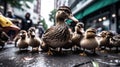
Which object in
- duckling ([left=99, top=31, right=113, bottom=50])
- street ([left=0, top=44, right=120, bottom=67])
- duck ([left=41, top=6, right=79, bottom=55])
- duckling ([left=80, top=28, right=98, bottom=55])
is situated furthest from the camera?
duckling ([left=99, top=31, right=113, bottom=50])

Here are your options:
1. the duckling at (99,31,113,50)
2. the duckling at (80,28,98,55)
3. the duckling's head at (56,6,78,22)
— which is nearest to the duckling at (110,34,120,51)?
the duckling at (99,31,113,50)

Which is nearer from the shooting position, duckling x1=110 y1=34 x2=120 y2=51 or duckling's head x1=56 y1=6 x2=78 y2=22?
duckling's head x1=56 y1=6 x2=78 y2=22

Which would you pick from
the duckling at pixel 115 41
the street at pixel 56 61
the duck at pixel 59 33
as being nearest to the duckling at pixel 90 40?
the street at pixel 56 61

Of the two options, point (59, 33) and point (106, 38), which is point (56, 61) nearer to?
point (59, 33)

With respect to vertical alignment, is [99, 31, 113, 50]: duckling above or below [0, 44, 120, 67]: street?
above

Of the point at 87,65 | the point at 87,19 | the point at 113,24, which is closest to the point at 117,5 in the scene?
the point at 113,24

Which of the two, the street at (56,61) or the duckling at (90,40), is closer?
the street at (56,61)

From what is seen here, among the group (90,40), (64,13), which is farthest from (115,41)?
(64,13)

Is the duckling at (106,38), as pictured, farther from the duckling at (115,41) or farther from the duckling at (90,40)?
the duckling at (90,40)

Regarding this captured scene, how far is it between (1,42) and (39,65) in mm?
2776

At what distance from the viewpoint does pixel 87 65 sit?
3.00 meters

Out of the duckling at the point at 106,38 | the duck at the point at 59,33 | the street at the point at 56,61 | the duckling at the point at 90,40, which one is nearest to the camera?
the street at the point at 56,61

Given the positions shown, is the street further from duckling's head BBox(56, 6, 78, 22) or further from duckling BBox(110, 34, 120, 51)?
duckling BBox(110, 34, 120, 51)

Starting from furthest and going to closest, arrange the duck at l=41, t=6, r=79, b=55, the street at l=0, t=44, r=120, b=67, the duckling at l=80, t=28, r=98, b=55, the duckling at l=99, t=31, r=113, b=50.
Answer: the duckling at l=99, t=31, r=113, b=50 → the duckling at l=80, t=28, r=98, b=55 → the duck at l=41, t=6, r=79, b=55 → the street at l=0, t=44, r=120, b=67
